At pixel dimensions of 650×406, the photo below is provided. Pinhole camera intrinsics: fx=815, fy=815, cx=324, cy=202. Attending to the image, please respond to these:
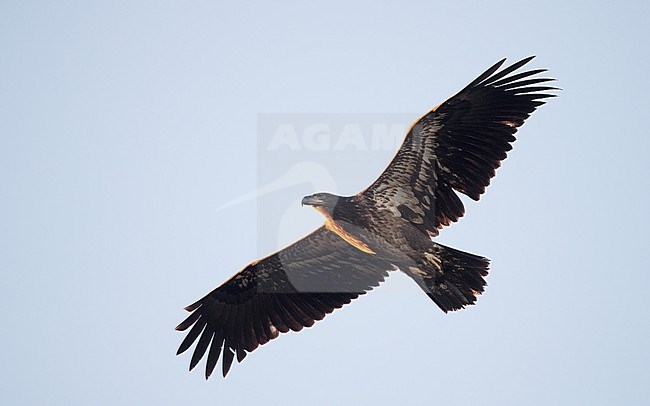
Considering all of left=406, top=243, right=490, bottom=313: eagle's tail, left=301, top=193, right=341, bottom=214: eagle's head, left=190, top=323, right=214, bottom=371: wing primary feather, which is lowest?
left=406, top=243, right=490, bottom=313: eagle's tail

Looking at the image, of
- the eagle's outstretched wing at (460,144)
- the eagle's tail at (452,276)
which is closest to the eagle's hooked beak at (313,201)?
the eagle's outstretched wing at (460,144)

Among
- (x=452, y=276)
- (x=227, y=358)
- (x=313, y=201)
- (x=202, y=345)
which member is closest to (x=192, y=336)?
(x=202, y=345)

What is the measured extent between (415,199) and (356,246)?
1.10m

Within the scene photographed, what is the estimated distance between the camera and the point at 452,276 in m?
10.5

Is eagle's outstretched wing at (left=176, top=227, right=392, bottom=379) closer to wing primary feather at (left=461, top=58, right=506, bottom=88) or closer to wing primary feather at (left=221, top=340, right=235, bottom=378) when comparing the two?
wing primary feather at (left=221, top=340, right=235, bottom=378)

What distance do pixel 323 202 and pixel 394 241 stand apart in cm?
108

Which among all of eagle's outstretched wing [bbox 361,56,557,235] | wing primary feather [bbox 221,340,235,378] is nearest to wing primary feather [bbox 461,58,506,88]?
eagle's outstretched wing [bbox 361,56,557,235]

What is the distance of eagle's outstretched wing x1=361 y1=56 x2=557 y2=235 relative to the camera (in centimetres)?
989

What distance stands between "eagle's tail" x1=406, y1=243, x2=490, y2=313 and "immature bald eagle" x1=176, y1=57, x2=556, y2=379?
0.04ft

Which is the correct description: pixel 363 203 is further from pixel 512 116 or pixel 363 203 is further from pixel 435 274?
pixel 512 116

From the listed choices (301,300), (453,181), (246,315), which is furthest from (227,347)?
(453,181)

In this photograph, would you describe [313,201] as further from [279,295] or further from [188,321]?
[188,321]

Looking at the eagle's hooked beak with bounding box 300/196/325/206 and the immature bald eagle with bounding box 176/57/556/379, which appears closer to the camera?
the immature bald eagle with bounding box 176/57/556/379

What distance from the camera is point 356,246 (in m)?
11.0
